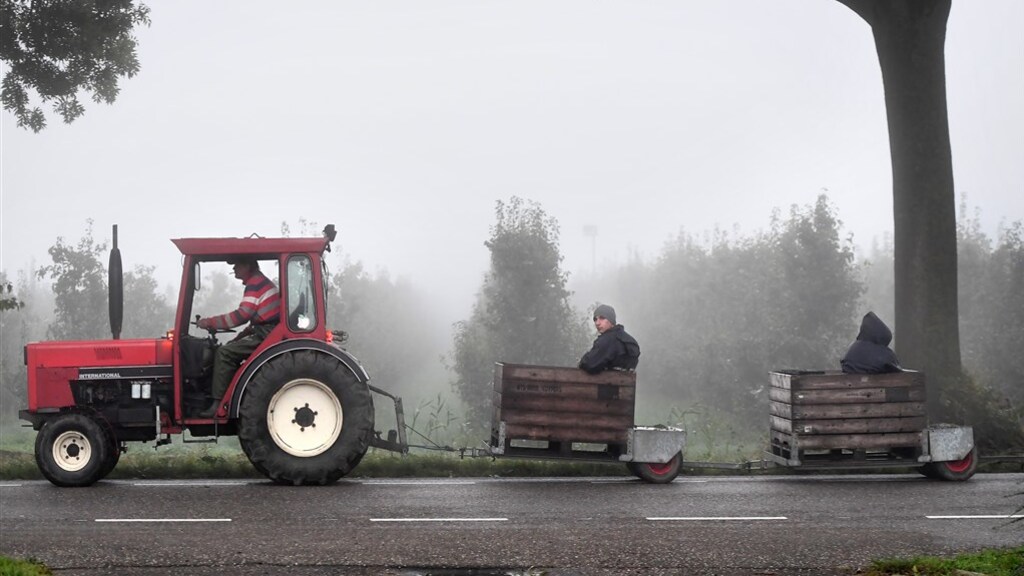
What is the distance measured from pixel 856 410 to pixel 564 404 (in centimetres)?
292

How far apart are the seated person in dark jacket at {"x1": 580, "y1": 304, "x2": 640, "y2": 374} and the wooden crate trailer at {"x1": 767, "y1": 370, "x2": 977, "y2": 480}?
160 centimetres

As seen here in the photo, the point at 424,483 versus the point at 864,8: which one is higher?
the point at 864,8

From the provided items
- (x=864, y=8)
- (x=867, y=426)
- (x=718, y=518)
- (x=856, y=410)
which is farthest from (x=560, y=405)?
(x=864, y=8)

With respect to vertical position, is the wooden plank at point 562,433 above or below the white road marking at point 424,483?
above

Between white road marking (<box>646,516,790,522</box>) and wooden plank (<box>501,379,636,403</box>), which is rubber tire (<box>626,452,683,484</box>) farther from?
white road marking (<box>646,516,790,522</box>)

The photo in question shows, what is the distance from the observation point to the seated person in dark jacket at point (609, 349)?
37.4 ft

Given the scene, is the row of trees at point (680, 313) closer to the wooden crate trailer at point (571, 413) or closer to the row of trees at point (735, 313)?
the row of trees at point (735, 313)

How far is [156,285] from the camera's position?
47.9 m

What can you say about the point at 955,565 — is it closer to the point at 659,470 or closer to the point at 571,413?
the point at 659,470

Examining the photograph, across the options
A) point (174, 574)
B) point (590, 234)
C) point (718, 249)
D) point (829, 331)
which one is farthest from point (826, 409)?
point (590, 234)

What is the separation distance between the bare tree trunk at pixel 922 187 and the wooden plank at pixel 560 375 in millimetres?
5075

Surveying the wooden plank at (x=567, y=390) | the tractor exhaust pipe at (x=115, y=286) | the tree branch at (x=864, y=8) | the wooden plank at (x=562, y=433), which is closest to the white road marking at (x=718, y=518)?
the wooden plank at (x=562, y=433)

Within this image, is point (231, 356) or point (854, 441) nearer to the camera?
point (231, 356)

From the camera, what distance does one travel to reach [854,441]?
11422 millimetres
